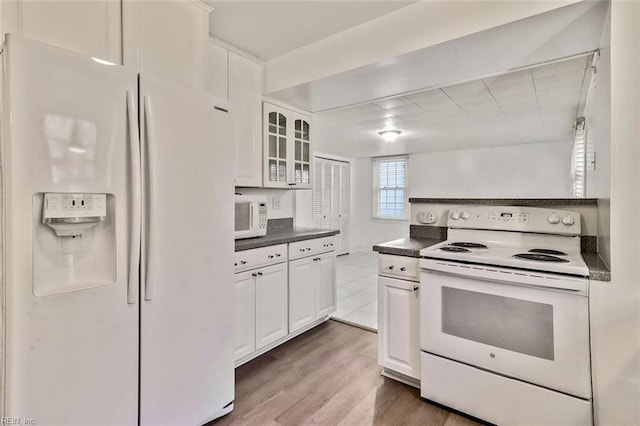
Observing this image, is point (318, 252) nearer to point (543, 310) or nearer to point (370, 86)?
point (370, 86)

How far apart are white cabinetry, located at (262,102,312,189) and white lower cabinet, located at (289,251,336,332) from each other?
31.8 inches

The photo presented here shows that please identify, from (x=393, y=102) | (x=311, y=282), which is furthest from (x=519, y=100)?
(x=311, y=282)

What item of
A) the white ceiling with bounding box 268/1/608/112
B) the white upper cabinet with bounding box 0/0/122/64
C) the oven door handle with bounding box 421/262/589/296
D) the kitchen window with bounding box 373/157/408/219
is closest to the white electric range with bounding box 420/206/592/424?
the oven door handle with bounding box 421/262/589/296

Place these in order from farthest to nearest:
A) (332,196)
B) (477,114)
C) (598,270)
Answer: (332,196) → (477,114) → (598,270)

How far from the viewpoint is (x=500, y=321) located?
167cm

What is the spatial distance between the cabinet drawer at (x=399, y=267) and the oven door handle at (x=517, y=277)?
0.42ft

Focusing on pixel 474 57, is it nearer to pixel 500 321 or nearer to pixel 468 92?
pixel 468 92

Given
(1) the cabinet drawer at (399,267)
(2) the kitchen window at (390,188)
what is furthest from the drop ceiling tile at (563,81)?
(2) the kitchen window at (390,188)

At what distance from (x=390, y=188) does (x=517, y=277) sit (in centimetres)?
579

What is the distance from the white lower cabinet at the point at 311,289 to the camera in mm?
2676

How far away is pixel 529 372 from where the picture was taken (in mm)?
1590

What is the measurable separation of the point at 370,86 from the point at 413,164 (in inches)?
177

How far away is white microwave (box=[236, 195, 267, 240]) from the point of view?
7.95ft

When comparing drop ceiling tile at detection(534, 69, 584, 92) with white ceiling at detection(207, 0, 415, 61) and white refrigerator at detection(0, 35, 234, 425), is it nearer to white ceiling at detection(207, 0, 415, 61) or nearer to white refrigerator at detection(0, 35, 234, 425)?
white ceiling at detection(207, 0, 415, 61)
